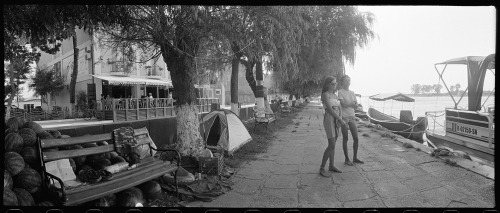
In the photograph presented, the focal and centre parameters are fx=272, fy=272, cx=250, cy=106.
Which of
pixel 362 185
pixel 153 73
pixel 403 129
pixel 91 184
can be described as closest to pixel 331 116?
pixel 362 185

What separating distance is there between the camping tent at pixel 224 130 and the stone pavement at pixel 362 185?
78cm

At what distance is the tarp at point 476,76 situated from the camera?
6819 mm

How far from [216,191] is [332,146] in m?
1.82

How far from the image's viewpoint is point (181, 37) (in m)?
4.52

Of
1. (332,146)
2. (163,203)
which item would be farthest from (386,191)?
(163,203)

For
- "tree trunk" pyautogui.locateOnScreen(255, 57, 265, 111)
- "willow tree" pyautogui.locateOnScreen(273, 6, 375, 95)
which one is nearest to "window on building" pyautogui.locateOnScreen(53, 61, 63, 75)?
"tree trunk" pyautogui.locateOnScreen(255, 57, 265, 111)

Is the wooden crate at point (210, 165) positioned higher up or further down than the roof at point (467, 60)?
further down

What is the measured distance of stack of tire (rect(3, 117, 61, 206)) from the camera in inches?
100

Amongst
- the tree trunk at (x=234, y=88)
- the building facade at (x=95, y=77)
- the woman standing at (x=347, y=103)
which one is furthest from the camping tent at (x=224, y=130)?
the building facade at (x=95, y=77)

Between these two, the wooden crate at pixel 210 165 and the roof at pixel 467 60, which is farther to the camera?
the roof at pixel 467 60

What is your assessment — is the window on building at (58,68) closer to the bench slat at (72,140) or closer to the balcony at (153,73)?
the balcony at (153,73)

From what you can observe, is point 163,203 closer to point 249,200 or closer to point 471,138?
point 249,200

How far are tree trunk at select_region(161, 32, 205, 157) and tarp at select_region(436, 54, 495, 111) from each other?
22.9ft
